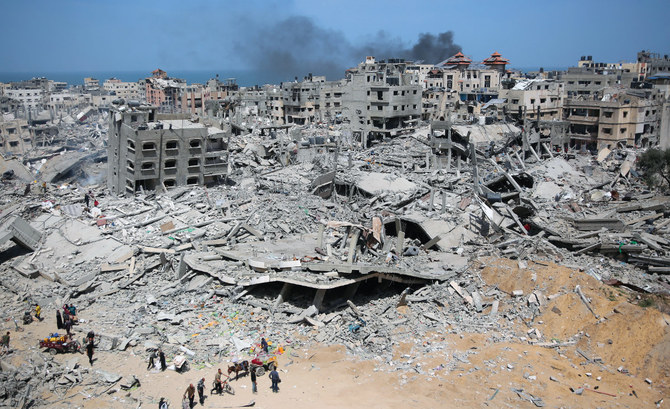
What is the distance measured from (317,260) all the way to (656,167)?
22.3 meters

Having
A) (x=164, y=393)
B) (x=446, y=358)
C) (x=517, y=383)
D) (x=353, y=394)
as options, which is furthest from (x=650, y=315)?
(x=164, y=393)

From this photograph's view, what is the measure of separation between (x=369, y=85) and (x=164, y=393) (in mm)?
41144

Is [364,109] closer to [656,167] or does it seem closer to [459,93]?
[459,93]

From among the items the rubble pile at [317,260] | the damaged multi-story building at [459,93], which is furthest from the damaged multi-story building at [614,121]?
the rubble pile at [317,260]

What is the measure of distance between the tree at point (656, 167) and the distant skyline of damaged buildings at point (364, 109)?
12.4 m

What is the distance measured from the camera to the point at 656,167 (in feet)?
104

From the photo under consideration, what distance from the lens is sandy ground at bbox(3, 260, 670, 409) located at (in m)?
14.6

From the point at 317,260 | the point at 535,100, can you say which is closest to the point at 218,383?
the point at 317,260

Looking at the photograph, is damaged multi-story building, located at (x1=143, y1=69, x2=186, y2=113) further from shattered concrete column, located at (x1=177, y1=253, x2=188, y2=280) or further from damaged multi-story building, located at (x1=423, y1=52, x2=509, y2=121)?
shattered concrete column, located at (x1=177, y1=253, x2=188, y2=280)

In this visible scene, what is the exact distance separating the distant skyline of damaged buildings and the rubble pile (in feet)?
7.92

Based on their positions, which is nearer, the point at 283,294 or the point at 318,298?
the point at 318,298

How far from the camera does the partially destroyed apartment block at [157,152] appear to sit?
1189 inches

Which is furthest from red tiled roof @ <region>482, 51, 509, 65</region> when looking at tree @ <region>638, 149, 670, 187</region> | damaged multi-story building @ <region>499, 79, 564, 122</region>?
tree @ <region>638, 149, 670, 187</region>

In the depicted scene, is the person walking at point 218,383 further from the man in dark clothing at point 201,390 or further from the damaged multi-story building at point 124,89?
the damaged multi-story building at point 124,89
